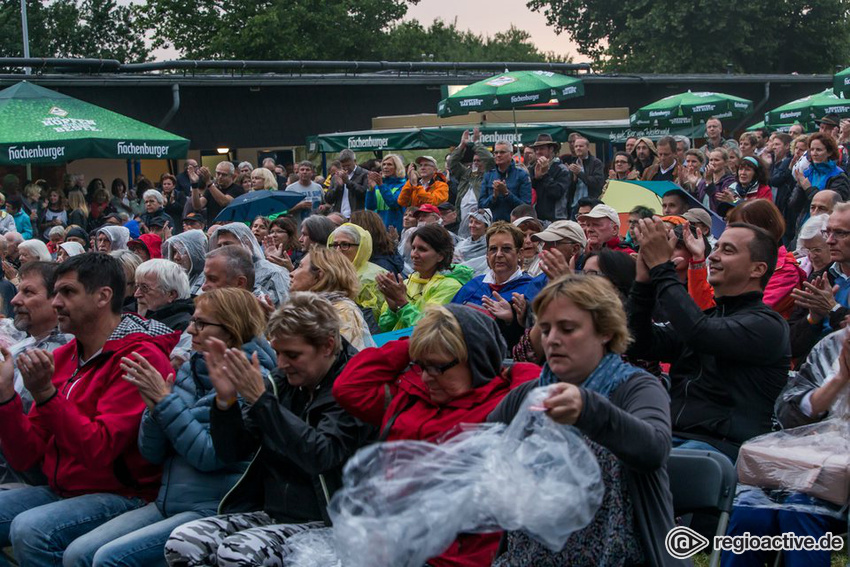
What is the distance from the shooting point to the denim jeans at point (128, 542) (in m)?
4.45

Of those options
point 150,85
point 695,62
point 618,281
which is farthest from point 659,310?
point 695,62

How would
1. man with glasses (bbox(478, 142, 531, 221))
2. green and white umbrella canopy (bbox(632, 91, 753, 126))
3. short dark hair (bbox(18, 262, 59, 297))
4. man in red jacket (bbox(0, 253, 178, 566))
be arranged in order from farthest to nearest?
green and white umbrella canopy (bbox(632, 91, 753, 126))
man with glasses (bbox(478, 142, 531, 221))
short dark hair (bbox(18, 262, 59, 297))
man in red jacket (bbox(0, 253, 178, 566))

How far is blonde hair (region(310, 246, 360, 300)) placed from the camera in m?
6.09

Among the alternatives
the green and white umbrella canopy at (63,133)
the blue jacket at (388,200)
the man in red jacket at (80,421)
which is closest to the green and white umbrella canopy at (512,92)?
the blue jacket at (388,200)

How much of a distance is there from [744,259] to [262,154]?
867 inches

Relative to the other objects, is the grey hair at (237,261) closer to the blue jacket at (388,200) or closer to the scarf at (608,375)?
the scarf at (608,375)

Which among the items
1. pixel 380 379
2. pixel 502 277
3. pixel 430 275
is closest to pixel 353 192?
pixel 430 275

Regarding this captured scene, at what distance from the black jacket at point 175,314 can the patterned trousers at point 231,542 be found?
71.2 inches

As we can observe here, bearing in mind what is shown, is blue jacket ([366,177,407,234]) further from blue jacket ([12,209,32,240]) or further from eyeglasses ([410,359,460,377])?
eyeglasses ([410,359,460,377])

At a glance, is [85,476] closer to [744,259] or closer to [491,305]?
[491,305]

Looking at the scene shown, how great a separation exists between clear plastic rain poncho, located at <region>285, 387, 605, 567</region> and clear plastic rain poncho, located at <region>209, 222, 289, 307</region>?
406 cm

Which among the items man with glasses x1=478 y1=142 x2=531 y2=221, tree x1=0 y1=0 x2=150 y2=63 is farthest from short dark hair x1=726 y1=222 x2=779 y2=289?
tree x1=0 y1=0 x2=150 y2=63

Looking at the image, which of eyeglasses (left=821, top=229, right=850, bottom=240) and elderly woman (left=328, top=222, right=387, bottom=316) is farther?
elderly woman (left=328, top=222, right=387, bottom=316)

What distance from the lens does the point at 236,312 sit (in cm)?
483
